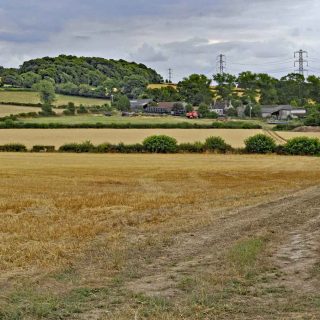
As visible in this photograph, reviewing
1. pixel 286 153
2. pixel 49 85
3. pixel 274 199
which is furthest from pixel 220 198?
pixel 49 85

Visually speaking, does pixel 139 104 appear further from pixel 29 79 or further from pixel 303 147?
pixel 303 147

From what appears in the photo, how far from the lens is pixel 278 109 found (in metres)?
127

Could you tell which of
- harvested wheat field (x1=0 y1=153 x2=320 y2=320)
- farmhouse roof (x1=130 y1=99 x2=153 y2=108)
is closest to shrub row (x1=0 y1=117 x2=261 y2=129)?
farmhouse roof (x1=130 y1=99 x2=153 y2=108)

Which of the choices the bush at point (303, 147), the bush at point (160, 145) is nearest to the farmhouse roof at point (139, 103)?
the bush at point (160, 145)

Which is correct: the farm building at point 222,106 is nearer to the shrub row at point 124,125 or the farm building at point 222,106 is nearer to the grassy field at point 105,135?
the shrub row at point 124,125

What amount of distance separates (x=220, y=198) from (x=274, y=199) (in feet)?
7.19

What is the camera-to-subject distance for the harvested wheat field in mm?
8703

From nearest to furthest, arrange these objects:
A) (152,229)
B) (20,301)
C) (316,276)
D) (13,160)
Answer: (20,301)
(316,276)
(152,229)
(13,160)

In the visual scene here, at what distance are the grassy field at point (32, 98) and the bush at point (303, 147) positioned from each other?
65.7 meters

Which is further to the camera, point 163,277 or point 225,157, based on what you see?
point 225,157

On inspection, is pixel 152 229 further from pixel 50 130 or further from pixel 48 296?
pixel 50 130

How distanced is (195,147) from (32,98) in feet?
219

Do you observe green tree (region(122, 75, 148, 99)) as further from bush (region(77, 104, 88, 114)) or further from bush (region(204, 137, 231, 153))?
bush (region(204, 137, 231, 153))

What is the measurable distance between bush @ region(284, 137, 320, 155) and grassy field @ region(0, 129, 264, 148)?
584 centimetres
